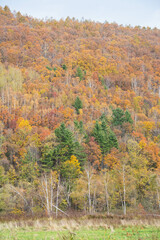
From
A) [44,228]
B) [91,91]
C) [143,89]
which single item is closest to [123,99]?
[91,91]

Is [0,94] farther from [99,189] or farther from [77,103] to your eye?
[99,189]

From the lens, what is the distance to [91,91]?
9069 centimetres

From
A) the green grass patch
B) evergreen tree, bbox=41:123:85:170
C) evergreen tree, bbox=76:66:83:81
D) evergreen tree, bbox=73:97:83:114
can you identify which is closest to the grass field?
the green grass patch

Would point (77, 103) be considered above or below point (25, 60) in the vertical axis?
below

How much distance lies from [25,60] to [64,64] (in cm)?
2147

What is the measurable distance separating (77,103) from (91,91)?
18.2m

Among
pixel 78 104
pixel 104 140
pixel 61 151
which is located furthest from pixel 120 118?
pixel 61 151

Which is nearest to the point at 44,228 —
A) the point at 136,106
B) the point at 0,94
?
the point at 0,94

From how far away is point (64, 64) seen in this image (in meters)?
113

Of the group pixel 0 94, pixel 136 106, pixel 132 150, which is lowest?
pixel 132 150

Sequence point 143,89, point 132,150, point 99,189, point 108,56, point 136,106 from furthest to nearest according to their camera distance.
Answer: point 108,56 < point 143,89 < point 136,106 < point 132,150 < point 99,189

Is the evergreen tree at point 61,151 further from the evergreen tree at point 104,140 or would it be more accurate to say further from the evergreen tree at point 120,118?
the evergreen tree at point 120,118

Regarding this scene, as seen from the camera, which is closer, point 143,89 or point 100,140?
point 100,140

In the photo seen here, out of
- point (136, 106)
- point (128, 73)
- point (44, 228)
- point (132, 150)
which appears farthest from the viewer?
point (128, 73)
